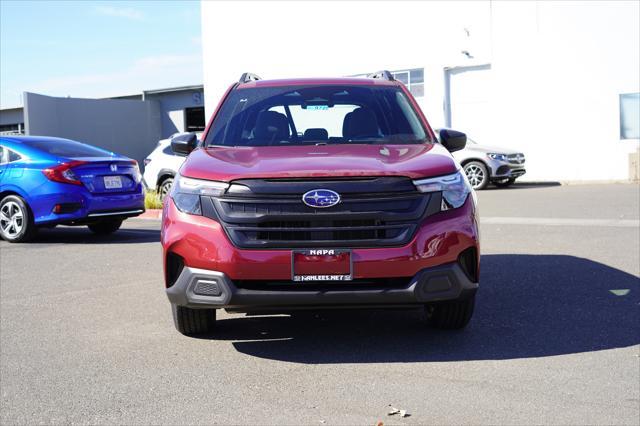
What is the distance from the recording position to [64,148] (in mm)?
11867

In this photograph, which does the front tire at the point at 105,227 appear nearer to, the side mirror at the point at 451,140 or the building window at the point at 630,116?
the side mirror at the point at 451,140

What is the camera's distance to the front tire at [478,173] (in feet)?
67.3

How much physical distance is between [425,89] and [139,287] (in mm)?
19011

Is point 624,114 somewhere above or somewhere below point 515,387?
above

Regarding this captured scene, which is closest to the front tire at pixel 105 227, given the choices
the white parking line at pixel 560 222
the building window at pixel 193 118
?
the white parking line at pixel 560 222

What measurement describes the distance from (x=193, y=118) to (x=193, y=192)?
35900 mm

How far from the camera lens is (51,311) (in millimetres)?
6828

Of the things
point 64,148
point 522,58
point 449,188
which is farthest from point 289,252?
point 522,58

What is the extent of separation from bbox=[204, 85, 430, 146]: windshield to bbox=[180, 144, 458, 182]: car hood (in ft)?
1.16

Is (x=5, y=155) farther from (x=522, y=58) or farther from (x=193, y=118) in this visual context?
(x=193, y=118)

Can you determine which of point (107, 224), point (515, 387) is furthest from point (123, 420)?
point (107, 224)

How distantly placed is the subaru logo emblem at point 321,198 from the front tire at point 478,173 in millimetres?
16001

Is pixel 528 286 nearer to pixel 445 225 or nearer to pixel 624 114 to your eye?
pixel 445 225

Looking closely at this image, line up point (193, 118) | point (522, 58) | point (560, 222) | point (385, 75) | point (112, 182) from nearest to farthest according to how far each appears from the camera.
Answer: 1. point (385, 75)
2. point (112, 182)
3. point (560, 222)
4. point (522, 58)
5. point (193, 118)
